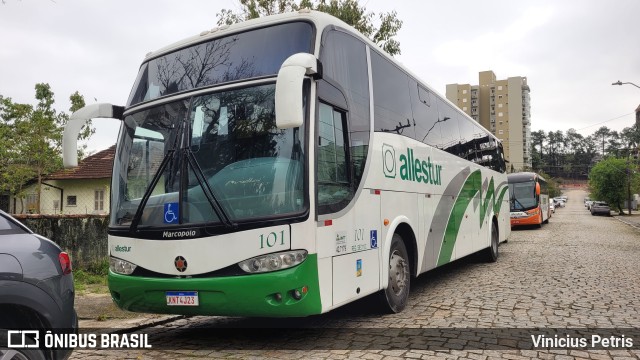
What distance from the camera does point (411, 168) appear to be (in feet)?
25.6

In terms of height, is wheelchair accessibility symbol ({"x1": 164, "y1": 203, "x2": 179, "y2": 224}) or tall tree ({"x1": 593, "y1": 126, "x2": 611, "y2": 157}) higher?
tall tree ({"x1": 593, "y1": 126, "x2": 611, "y2": 157})

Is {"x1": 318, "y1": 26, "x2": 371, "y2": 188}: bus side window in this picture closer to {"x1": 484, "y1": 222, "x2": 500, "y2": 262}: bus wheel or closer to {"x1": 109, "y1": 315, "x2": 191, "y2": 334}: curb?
{"x1": 109, "y1": 315, "x2": 191, "y2": 334}: curb

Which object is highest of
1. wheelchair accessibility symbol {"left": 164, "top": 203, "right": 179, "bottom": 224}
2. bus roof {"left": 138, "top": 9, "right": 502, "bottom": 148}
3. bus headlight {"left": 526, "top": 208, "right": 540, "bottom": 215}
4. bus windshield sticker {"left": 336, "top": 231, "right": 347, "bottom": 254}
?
bus roof {"left": 138, "top": 9, "right": 502, "bottom": 148}

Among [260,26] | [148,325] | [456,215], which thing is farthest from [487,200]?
[148,325]

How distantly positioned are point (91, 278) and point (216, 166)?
6425 mm

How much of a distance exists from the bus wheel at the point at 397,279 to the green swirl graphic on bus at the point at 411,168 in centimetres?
95

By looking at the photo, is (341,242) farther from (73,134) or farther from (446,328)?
(73,134)

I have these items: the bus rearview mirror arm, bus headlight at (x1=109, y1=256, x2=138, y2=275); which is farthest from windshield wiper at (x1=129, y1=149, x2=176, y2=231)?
the bus rearview mirror arm

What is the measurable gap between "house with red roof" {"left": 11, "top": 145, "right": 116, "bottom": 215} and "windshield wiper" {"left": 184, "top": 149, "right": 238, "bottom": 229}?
2373 cm

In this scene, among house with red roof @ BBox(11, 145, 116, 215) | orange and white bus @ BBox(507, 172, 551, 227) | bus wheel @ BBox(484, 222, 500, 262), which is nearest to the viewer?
bus wheel @ BBox(484, 222, 500, 262)

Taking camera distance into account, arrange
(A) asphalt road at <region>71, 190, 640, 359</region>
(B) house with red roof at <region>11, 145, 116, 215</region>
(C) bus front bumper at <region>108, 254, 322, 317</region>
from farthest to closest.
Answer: (B) house with red roof at <region>11, 145, 116, 215</region> → (A) asphalt road at <region>71, 190, 640, 359</region> → (C) bus front bumper at <region>108, 254, 322, 317</region>

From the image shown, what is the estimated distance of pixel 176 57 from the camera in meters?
6.11

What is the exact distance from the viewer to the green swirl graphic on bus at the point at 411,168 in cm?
691

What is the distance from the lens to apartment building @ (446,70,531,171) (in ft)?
383
